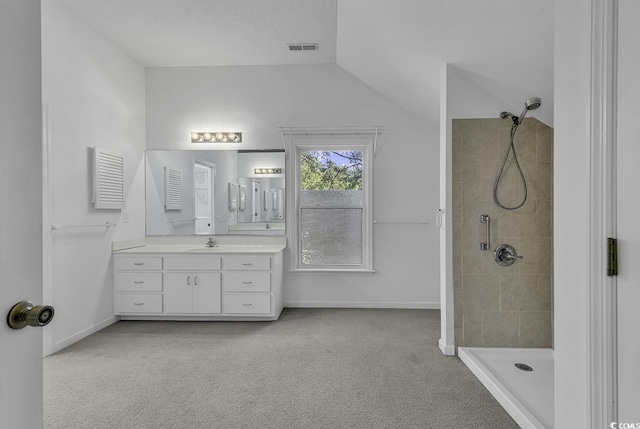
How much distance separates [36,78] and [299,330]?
278 centimetres

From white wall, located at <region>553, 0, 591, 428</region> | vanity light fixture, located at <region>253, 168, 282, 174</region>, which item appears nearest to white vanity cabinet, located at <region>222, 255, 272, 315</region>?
vanity light fixture, located at <region>253, 168, 282, 174</region>

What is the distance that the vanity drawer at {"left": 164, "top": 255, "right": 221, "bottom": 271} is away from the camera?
331cm

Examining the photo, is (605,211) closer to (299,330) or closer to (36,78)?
(36,78)

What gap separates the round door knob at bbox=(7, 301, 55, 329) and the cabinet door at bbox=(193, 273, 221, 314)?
2673 millimetres

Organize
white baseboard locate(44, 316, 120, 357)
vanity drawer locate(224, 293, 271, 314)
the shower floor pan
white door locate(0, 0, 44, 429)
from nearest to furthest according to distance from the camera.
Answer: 1. white door locate(0, 0, 44, 429)
2. the shower floor pan
3. white baseboard locate(44, 316, 120, 357)
4. vanity drawer locate(224, 293, 271, 314)

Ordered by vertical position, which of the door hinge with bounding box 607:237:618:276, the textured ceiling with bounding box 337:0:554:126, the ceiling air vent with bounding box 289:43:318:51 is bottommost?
the door hinge with bounding box 607:237:618:276

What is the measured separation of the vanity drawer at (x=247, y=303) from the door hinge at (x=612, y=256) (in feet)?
9.26

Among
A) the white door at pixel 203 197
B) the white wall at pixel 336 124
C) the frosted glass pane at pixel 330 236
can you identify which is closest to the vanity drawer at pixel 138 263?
the white door at pixel 203 197

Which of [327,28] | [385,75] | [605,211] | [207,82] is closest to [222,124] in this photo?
[207,82]

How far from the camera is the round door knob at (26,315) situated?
0.66 m

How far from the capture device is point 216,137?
387 centimetres

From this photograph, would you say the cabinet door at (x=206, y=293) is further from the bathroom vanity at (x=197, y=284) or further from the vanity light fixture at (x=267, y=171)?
the vanity light fixture at (x=267, y=171)

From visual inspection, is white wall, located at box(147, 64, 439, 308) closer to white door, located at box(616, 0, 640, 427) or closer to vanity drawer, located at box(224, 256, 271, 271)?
vanity drawer, located at box(224, 256, 271, 271)

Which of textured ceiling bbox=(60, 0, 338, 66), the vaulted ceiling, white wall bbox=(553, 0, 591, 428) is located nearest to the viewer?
white wall bbox=(553, 0, 591, 428)
